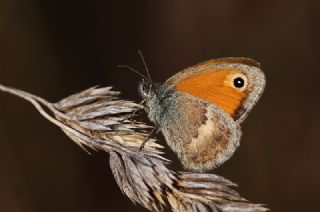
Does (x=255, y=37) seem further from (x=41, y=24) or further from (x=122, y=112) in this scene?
(x=122, y=112)

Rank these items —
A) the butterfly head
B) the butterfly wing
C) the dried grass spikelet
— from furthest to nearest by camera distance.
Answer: the butterfly head, the butterfly wing, the dried grass spikelet

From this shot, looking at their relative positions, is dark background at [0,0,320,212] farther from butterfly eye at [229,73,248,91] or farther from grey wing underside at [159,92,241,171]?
butterfly eye at [229,73,248,91]

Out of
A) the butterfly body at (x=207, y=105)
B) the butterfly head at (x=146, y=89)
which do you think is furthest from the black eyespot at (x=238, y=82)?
the butterfly head at (x=146, y=89)

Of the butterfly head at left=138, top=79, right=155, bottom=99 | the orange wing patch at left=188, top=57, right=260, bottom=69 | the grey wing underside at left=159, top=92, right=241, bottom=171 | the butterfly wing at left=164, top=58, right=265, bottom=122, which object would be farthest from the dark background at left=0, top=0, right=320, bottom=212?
the orange wing patch at left=188, top=57, right=260, bottom=69

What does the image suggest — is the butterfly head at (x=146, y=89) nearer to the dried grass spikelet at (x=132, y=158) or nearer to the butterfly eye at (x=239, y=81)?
the butterfly eye at (x=239, y=81)

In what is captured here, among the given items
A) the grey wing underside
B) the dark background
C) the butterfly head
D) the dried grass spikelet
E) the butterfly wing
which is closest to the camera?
the dried grass spikelet

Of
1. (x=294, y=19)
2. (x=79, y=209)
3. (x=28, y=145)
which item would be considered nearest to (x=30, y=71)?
(x=28, y=145)

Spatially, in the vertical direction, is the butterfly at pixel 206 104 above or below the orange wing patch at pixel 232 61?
below
